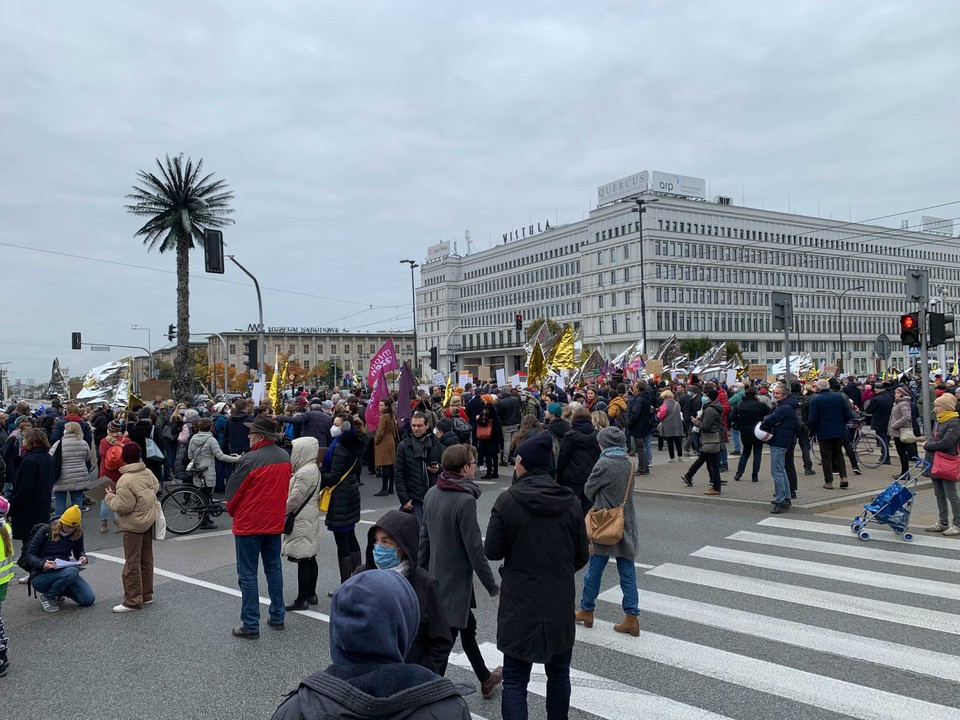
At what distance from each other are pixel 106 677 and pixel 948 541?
941 centimetres

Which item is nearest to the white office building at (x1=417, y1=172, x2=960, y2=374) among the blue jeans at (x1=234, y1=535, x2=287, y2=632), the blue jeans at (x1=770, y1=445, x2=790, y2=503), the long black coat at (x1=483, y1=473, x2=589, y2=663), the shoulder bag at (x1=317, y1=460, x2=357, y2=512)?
the blue jeans at (x1=770, y1=445, x2=790, y2=503)

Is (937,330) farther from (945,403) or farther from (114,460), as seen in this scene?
(114,460)

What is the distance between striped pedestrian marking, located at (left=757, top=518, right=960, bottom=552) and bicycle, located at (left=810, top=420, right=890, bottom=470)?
19.1 feet

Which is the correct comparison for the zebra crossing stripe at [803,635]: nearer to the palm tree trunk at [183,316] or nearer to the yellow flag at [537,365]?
the yellow flag at [537,365]

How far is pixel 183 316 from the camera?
33.2 meters

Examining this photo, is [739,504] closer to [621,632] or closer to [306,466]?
[621,632]

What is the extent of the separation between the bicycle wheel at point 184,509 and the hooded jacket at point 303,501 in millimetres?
4935

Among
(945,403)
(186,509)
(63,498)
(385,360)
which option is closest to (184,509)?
(186,509)

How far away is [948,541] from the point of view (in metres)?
9.26

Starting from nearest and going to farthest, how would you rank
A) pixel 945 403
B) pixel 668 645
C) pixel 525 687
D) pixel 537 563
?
pixel 525 687, pixel 537 563, pixel 668 645, pixel 945 403

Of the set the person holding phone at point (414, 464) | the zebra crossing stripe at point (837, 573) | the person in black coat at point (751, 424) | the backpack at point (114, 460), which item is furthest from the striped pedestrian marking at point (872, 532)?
the backpack at point (114, 460)

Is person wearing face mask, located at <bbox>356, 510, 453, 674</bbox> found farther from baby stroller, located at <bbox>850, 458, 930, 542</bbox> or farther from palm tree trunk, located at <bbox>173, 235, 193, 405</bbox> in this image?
palm tree trunk, located at <bbox>173, 235, 193, 405</bbox>

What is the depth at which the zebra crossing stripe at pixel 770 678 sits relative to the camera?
4773 mm

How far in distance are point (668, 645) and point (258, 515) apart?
3549mm
